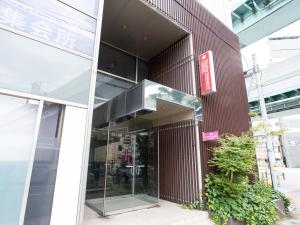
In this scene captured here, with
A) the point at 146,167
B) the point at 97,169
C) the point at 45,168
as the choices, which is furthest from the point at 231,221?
the point at 45,168

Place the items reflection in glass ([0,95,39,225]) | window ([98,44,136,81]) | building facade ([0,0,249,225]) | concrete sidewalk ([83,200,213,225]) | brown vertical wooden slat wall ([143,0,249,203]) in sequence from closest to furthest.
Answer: reflection in glass ([0,95,39,225])
building facade ([0,0,249,225])
concrete sidewalk ([83,200,213,225])
brown vertical wooden slat wall ([143,0,249,203])
window ([98,44,136,81])

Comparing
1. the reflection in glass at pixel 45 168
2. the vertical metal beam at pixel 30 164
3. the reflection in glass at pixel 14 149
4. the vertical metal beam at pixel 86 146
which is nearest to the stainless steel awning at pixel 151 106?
the vertical metal beam at pixel 86 146

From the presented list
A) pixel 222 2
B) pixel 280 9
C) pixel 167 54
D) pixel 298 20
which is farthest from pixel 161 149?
pixel 298 20

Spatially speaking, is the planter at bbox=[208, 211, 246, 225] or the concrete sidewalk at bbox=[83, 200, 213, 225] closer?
the concrete sidewalk at bbox=[83, 200, 213, 225]

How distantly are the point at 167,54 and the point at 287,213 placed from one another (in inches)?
327

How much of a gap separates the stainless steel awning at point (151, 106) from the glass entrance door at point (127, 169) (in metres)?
0.60

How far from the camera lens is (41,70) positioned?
359cm

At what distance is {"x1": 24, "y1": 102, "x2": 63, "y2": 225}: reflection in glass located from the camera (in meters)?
3.13

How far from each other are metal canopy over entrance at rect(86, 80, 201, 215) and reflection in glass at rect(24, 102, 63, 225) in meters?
2.34

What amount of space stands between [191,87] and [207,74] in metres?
0.77

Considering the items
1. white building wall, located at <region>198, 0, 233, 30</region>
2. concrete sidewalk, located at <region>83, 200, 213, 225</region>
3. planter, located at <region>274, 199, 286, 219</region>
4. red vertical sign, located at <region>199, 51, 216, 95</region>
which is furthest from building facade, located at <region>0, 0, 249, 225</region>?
planter, located at <region>274, 199, 286, 219</region>

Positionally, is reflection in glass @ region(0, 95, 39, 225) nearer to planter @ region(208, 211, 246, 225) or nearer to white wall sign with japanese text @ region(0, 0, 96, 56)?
white wall sign with japanese text @ region(0, 0, 96, 56)

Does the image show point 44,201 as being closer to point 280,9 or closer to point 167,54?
point 167,54

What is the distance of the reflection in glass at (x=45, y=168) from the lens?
10.3 feet
